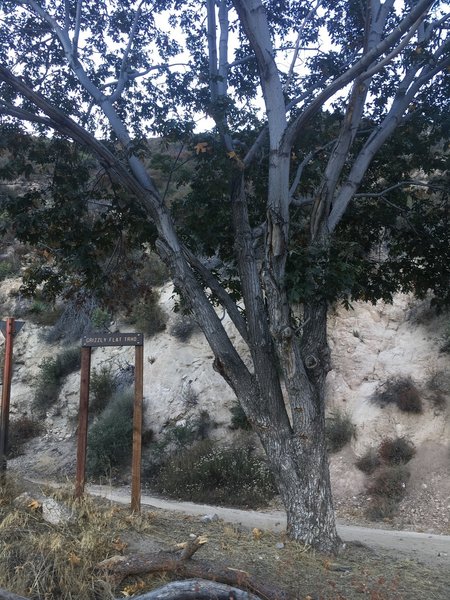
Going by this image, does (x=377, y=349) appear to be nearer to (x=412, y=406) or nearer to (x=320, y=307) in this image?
(x=412, y=406)

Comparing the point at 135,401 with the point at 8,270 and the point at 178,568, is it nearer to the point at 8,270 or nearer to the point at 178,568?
the point at 178,568

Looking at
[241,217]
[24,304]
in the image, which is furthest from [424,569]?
[24,304]

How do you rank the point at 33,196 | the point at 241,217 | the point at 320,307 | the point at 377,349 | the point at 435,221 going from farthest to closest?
the point at 377,349
the point at 435,221
the point at 33,196
the point at 241,217
the point at 320,307

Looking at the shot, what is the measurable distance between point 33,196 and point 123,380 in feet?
35.0

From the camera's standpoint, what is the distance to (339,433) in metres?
14.6

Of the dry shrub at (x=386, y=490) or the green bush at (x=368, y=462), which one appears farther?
the green bush at (x=368, y=462)

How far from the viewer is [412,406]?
47.5 ft

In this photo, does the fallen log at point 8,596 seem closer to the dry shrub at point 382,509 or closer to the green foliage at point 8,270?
the dry shrub at point 382,509

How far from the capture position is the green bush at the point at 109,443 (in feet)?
49.0

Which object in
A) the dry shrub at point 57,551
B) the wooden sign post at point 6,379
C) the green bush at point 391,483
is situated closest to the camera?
the dry shrub at point 57,551

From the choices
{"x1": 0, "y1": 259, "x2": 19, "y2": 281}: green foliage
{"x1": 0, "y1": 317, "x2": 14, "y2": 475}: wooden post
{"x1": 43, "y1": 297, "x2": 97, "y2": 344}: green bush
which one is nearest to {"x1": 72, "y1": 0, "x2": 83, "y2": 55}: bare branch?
{"x1": 0, "y1": 317, "x2": 14, "y2": 475}: wooden post

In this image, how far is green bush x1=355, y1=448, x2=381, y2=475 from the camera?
13.4 metres

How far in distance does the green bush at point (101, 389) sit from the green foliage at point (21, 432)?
1.59 m

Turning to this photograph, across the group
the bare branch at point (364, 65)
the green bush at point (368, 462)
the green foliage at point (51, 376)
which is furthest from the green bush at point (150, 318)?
the bare branch at point (364, 65)
